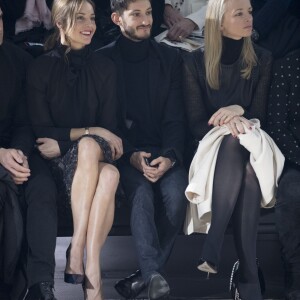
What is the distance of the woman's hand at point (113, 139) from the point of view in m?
4.09

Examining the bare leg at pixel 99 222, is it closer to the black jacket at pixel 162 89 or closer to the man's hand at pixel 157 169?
the man's hand at pixel 157 169

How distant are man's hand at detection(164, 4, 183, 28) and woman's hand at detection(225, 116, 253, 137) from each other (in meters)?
0.84

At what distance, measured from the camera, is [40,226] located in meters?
3.80

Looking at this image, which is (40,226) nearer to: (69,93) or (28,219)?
(28,219)

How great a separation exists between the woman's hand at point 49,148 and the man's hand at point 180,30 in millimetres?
927

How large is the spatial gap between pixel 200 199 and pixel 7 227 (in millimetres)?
858

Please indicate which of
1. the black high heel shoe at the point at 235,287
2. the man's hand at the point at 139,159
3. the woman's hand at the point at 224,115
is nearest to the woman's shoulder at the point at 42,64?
the man's hand at the point at 139,159

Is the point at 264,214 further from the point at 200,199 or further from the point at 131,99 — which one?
the point at 131,99

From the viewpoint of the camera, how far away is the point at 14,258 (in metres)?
3.78

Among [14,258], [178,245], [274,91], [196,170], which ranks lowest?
[178,245]

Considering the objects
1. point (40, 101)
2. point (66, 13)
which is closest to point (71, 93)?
point (40, 101)

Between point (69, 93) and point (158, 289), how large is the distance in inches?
43.1

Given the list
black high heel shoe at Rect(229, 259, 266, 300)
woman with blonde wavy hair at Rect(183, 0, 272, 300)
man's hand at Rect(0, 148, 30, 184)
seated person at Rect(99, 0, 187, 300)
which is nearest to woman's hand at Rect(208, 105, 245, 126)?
woman with blonde wavy hair at Rect(183, 0, 272, 300)

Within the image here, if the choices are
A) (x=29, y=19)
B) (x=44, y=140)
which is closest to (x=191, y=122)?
(x=44, y=140)
